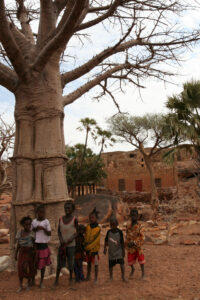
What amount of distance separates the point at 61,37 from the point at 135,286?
11.3 ft

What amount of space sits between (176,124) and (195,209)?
669 cm

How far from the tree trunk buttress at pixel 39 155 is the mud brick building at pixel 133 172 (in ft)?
59.7

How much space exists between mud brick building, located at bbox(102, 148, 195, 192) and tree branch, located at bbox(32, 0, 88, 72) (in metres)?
18.5

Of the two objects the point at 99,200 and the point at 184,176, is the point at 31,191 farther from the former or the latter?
the point at 184,176

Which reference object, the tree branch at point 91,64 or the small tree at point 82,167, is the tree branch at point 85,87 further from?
the small tree at point 82,167

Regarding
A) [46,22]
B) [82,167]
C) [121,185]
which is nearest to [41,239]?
[46,22]

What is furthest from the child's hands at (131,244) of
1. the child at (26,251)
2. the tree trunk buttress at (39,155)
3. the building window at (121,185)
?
the building window at (121,185)

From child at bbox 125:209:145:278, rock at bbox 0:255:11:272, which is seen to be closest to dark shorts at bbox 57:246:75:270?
child at bbox 125:209:145:278

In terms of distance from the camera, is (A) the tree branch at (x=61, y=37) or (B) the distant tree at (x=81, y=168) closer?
(A) the tree branch at (x=61, y=37)

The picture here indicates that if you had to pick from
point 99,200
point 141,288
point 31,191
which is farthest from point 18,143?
point 99,200

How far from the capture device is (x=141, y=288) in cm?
358

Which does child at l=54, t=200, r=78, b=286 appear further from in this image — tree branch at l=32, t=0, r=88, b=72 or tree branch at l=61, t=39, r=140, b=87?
tree branch at l=61, t=39, r=140, b=87

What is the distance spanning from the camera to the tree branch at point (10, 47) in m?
3.95

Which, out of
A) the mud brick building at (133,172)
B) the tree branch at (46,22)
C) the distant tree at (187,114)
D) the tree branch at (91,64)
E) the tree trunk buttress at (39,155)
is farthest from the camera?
the mud brick building at (133,172)
